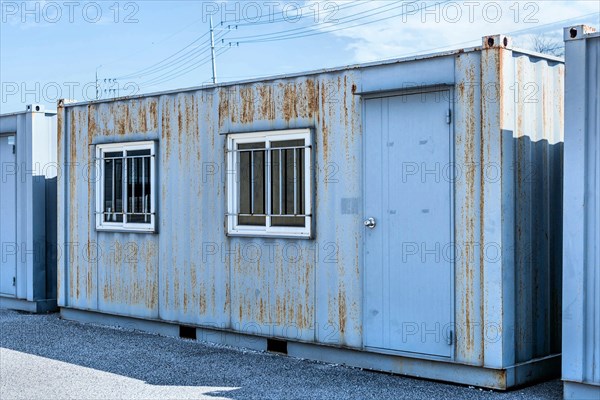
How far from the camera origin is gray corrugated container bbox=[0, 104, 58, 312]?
1245cm

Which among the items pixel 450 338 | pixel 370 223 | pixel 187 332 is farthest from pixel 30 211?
pixel 450 338

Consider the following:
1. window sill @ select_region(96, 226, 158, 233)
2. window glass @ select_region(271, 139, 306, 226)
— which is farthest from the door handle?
window sill @ select_region(96, 226, 158, 233)

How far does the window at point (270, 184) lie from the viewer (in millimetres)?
8656

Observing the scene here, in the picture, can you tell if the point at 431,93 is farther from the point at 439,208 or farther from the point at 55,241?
the point at 55,241

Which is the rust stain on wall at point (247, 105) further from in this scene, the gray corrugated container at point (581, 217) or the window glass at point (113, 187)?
the gray corrugated container at point (581, 217)

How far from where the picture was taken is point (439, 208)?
7480mm

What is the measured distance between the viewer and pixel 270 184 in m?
8.93

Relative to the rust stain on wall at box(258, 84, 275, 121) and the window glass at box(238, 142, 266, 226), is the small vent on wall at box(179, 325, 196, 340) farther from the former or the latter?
the rust stain on wall at box(258, 84, 275, 121)

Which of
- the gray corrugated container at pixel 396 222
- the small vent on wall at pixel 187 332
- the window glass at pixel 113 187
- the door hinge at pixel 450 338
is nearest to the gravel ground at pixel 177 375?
the small vent on wall at pixel 187 332

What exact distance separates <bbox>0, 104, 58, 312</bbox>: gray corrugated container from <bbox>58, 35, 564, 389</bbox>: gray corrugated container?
10.6 ft

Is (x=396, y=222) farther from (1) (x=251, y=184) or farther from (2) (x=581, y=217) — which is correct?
(1) (x=251, y=184)

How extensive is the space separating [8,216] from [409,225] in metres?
7.58

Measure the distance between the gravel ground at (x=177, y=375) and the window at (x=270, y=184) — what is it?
1.39 m

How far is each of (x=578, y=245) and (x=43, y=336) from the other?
6.56 meters
